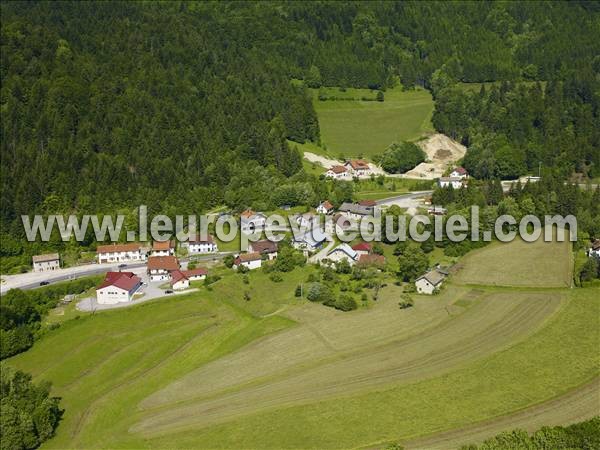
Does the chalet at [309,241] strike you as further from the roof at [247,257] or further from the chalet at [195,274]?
the chalet at [195,274]

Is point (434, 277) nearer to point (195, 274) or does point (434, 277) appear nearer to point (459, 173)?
point (195, 274)

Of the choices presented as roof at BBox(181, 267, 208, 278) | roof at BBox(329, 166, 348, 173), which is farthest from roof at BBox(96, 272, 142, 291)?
roof at BBox(329, 166, 348, 173)

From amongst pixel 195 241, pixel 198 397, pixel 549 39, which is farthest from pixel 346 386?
pixel 549 39

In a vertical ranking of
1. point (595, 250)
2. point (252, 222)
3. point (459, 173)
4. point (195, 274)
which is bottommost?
point (595, 250)

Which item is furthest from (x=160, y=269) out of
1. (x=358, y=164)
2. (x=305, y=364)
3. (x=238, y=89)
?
(x=238, y=89)

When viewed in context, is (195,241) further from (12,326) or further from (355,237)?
(12,326)

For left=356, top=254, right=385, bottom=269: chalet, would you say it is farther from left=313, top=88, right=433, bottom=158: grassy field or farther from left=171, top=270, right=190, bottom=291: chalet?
left=313, top=88, right=433, bottom=158: grassy field
